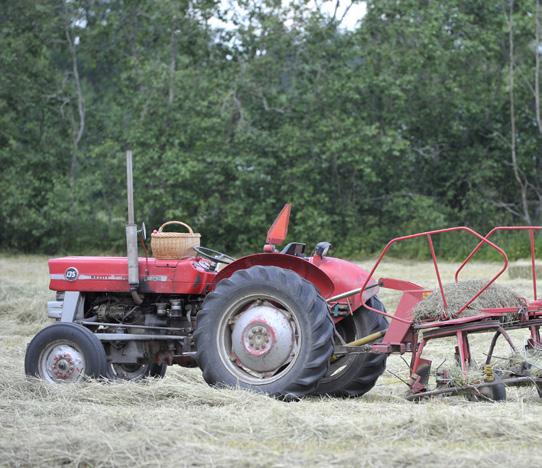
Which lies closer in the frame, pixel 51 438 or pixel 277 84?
pixel 51 438

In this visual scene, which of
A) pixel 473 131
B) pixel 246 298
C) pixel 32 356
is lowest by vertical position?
pixel 32 356

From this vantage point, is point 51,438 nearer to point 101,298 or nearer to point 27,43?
point 101,298

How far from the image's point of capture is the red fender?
23.7ft

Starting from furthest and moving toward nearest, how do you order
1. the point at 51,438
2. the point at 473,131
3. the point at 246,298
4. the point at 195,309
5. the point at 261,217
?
the point at 473,131
the point at 261,217
the point at 195,309
the point at 246,298
the point at 51,438

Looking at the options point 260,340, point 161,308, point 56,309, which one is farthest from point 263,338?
point 56,309

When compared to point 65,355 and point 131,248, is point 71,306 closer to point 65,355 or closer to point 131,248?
point 65,355

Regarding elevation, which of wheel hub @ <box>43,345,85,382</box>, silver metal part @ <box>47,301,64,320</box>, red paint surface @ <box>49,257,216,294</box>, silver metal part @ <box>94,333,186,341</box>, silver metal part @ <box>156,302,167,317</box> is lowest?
wheel hub @ <box>43,345,85,382</box>

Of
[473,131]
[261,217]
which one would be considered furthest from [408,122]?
[261,217]

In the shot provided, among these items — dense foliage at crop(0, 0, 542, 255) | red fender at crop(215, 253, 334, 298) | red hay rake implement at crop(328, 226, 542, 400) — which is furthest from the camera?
dense foliage at crop(0, 0, 542, 255)

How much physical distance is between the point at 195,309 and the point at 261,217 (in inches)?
512

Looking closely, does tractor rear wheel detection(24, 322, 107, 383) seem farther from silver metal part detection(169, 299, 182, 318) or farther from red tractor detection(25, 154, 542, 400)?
silver metal part detection(169, 299, 182, 318)

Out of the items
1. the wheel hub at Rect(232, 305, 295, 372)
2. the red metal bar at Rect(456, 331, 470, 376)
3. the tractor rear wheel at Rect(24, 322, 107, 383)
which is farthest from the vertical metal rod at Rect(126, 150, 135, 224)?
the red metal bar at Rect(456, 331, 470, 376)

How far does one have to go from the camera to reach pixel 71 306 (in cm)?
782

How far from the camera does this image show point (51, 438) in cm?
523
